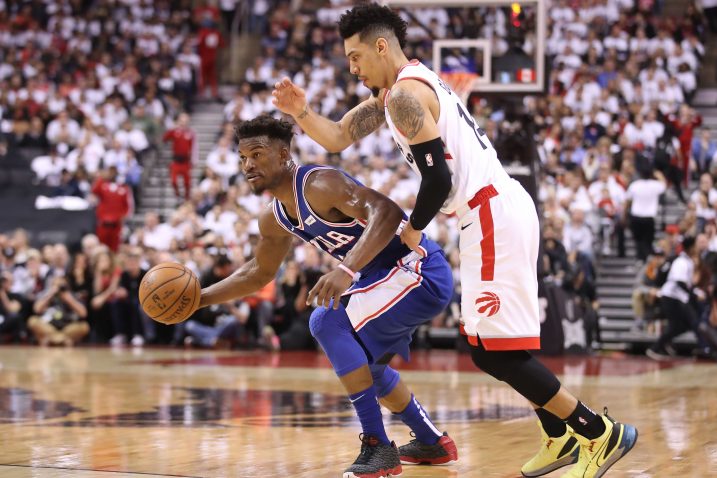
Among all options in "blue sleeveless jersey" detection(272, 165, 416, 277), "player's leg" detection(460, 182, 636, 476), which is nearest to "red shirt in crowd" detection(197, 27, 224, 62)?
"blue sleeveless jersey" detection(272, 165, 416, 277)

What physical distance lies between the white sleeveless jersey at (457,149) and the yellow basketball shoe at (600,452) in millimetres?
1212

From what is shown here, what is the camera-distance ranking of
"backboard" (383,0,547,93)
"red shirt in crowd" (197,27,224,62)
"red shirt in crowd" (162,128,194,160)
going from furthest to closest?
"red shirt in crowd" (197,27,224,62) < "red shirt in crowd" (162,128,194,160) < "backboard" (383,0,547,93)

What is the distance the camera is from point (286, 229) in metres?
5.83

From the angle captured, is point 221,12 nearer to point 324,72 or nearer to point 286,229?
point 324,72

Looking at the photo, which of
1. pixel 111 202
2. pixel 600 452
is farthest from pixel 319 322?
pixel 111 202

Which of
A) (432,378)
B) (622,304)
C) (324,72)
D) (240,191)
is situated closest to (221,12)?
(324,72)

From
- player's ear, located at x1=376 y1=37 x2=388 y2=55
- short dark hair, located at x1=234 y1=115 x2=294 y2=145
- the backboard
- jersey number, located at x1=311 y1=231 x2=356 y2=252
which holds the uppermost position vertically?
the backboard

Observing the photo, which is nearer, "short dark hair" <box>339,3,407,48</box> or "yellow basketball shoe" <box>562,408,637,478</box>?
"yellow basketball shoe" <box>562,408,637,478</box>

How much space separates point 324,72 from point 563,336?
9.83m

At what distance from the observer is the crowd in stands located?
1488cm

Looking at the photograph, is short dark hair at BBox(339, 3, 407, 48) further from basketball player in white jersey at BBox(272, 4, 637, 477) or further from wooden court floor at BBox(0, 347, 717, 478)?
wooden court floor at BBox(0, 347, 717, 478)

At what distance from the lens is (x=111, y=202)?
18.4m

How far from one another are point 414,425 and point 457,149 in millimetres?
1578

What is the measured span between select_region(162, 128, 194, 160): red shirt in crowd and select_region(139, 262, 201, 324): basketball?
47.5 ft
